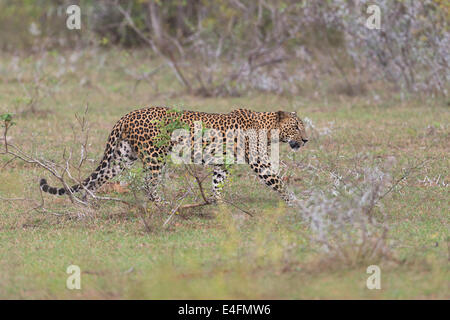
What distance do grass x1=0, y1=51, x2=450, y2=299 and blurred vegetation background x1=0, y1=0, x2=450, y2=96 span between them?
5.80 feet

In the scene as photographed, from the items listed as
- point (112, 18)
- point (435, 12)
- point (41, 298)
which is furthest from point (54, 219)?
point (112, 18)

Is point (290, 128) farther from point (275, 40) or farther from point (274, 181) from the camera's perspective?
point (275, 40)

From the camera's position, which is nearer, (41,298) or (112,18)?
(41,298)

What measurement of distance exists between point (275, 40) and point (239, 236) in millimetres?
11122

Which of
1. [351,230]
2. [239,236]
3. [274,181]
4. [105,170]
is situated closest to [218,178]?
[274,181]

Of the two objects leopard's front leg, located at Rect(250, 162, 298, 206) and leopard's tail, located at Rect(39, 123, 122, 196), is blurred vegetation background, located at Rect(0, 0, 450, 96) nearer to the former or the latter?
leopard's front leg, located at Rect(250, 162, 298, 206)

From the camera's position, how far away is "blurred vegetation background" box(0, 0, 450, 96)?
14992 mm

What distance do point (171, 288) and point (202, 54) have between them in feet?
39.1

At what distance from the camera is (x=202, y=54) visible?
17.6 m

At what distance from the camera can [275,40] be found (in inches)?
720

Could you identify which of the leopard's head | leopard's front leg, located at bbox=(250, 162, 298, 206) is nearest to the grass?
leopard's front leg, located at bbox=(250, 162, 298, 206)

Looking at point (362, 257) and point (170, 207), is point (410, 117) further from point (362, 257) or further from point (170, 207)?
point (362, 257)

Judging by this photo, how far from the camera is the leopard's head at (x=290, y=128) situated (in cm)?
955

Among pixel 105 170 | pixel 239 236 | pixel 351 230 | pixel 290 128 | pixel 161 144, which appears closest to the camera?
pixel 351 230
